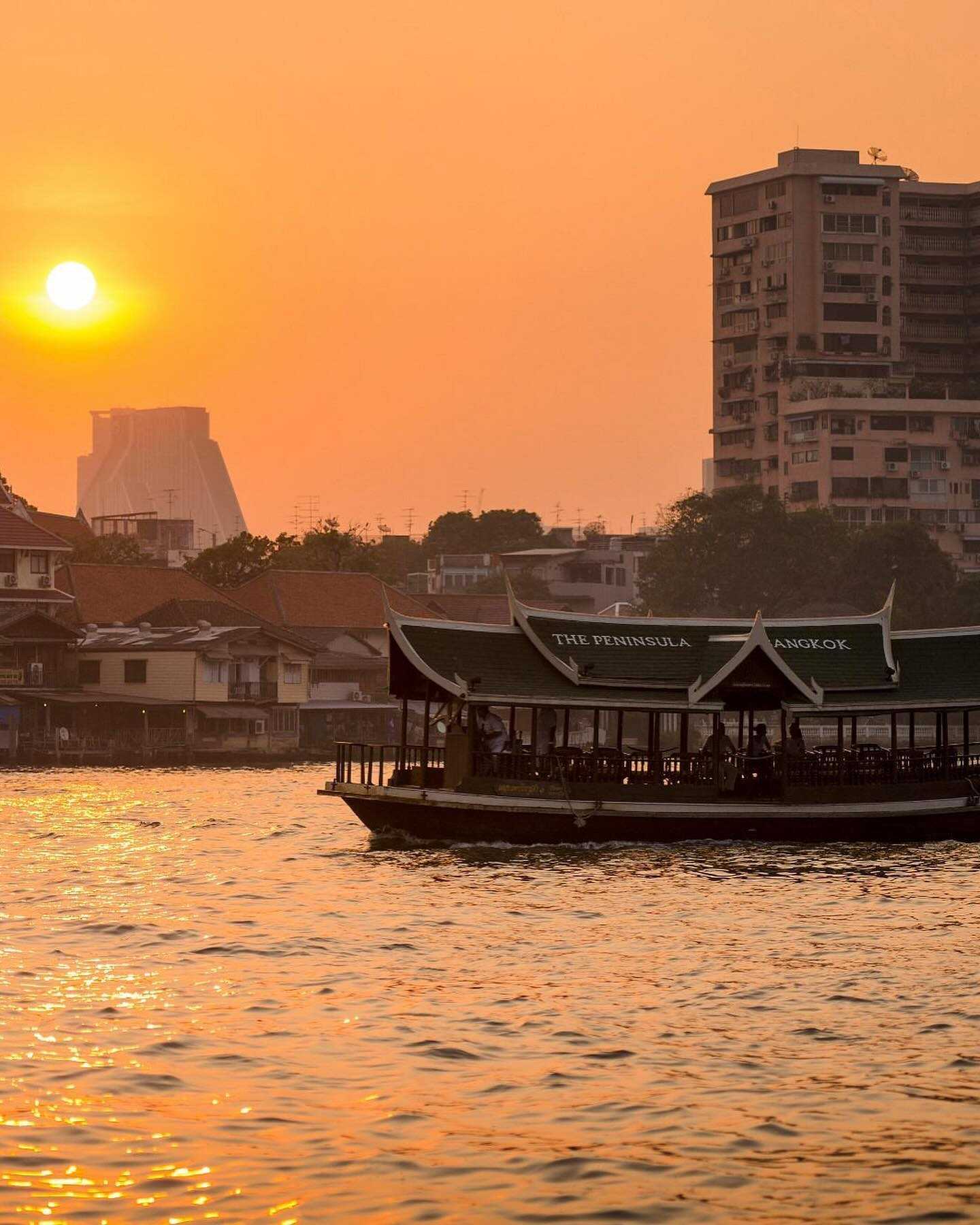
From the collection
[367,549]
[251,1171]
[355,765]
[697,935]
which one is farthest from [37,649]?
[251,1171]

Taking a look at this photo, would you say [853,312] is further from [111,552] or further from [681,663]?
[681,663]

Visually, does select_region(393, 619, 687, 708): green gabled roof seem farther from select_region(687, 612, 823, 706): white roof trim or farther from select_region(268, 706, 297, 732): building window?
select_region(268, 706, 297, 732): building window

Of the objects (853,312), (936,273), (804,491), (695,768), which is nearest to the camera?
(695,768)

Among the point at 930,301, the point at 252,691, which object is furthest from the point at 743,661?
the point at 930,301

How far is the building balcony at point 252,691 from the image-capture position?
7888 centimetres

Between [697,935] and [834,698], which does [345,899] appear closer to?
[697,935]

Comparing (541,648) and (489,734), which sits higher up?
(541,648)

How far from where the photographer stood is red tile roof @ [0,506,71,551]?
77812 mm

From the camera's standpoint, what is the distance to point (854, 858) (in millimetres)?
33844

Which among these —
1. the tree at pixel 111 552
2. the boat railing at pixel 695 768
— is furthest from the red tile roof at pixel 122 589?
the boat railing at pixel 695 768

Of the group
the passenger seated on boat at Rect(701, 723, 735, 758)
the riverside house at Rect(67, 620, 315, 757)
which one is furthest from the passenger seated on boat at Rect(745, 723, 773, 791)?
the riverside house at Rect(67, 620, 315, 757)

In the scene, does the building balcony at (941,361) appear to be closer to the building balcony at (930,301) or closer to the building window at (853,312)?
the building balcony at (930,301)

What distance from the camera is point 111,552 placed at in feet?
337

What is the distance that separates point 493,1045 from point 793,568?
87965mm
